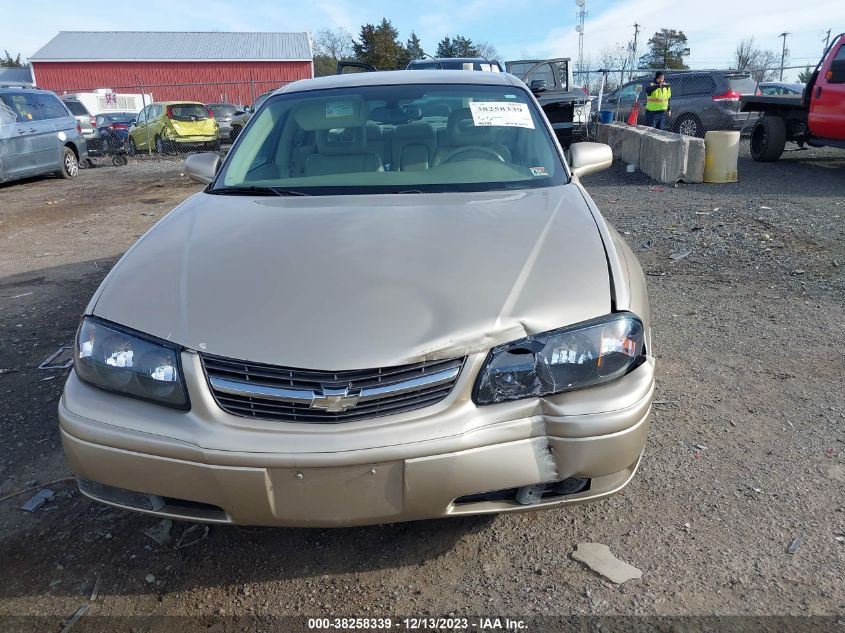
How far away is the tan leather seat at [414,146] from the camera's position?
3133 mm

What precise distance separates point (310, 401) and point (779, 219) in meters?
6.93

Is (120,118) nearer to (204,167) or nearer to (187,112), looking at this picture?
(187,112)

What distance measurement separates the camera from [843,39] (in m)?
9.68

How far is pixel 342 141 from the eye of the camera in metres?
3.35

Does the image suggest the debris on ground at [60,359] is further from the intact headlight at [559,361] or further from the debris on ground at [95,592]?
the intact headlight at [559,361]

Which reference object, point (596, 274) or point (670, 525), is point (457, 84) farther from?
point (670, 525)

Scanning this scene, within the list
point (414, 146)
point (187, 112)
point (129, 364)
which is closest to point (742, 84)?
point (414, 146)

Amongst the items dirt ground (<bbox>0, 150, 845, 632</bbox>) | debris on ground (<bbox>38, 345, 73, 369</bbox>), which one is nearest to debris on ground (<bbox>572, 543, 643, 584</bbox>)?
dirt ground (<bbox>0, 150, 845, 632</bbox>)

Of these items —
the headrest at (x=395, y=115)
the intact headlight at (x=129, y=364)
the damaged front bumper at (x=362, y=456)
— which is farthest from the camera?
the headrest at (x=395, y=115)

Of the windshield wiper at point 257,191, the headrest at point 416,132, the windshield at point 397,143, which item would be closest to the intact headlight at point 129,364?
the windshield wiper at point 257,191

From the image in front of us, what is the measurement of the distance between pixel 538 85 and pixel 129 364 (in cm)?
1396

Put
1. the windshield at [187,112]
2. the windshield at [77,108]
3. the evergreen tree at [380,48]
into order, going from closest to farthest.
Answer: the windshield at [187,112], the windshield at [77,108], the evergreen tree at [380,48]

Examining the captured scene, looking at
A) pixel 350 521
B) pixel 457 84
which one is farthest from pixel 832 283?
pixel 350 521

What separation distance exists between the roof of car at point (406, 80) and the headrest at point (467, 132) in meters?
0.30
